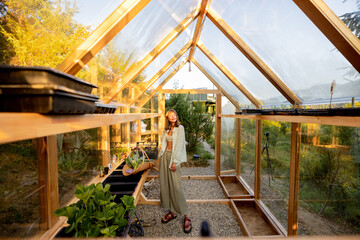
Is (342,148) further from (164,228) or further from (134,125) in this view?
(134,125)

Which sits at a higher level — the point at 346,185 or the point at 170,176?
the point at 346,185

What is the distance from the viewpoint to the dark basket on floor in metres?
4.24

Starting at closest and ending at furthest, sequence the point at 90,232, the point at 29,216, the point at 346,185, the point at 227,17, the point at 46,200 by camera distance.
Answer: the point at 90,232 → the point at 29,216 → the point at 46,200 → the point at 346,185 → the point at 227,17

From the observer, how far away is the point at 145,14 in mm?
1599

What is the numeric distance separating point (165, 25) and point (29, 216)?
2.26 metres

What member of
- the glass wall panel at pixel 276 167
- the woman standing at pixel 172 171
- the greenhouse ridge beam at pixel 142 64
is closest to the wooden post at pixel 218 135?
the glass wall panel at pixel 276 167

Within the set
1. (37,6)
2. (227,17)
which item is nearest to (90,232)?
(37,6)

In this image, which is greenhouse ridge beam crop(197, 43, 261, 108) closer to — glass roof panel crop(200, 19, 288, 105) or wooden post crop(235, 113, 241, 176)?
glass roof panel crop(200, 19, 288, 105)

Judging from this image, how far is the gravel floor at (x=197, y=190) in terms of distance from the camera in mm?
3619

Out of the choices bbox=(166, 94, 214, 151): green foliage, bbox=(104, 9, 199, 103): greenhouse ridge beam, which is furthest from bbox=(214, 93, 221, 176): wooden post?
bbox=(104, 9, 199, 103): greenhouse ridge beam

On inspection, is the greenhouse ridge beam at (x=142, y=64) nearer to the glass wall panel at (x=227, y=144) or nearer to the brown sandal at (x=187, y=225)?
the brown sandal at (x=187, y=225)

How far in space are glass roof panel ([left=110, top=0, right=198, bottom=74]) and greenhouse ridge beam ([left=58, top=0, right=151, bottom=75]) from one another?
0.84 feet

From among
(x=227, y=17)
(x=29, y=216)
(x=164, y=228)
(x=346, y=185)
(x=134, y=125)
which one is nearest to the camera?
(x=29, y=216)

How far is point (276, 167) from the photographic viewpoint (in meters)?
2.56
